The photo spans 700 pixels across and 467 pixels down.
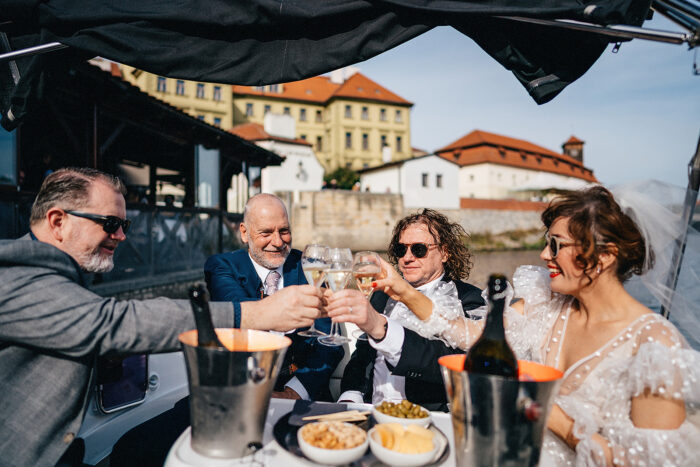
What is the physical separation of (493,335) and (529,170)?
62.4 metres

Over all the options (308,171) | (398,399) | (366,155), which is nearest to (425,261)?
(398,399)

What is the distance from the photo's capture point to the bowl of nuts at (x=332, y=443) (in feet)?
4.02

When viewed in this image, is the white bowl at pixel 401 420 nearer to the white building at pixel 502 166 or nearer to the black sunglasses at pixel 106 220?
the black sunglasses at pixel 106 220

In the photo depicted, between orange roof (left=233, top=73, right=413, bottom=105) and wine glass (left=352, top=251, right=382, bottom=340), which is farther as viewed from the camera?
orange roof (left=233, top=73, right=413, bottom=105)

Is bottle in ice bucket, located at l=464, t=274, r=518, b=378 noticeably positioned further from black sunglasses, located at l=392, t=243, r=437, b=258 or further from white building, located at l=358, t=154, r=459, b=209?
white building, located at l=358, t=154, r=459, b=209

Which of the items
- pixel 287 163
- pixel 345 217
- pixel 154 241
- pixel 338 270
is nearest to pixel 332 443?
pixel 338 270

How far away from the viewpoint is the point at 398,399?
2.46 meters

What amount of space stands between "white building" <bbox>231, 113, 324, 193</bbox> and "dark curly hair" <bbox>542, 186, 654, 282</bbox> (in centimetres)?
3358

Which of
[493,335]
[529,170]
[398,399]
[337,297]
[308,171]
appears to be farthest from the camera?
[529,170]

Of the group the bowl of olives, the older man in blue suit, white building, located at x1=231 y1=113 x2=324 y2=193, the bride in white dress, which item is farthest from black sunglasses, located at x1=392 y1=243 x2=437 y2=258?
white building, located at x1=231 y1=113 x2=324 y2=193

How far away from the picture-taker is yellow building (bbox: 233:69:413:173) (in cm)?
5109

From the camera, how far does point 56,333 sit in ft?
4.96

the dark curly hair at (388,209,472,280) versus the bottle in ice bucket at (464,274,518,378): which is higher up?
the dark curly hair at (388,209,472,280)

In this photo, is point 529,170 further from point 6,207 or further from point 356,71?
point 6,207
